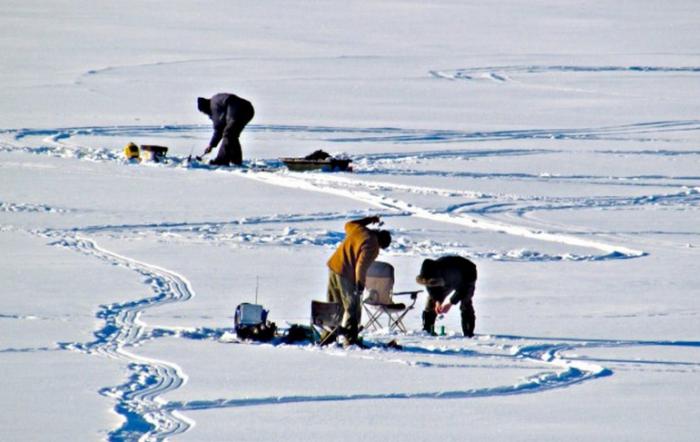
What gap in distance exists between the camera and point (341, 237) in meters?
14.8

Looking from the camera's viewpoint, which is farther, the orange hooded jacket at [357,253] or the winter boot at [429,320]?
the winter boot at [429,320]

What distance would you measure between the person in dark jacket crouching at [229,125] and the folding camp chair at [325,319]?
A: 359 inches

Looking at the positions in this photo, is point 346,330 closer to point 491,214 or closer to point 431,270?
point 431,270

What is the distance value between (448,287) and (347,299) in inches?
31.1

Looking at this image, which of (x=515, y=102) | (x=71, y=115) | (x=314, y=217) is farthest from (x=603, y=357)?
(x=515, y=102)

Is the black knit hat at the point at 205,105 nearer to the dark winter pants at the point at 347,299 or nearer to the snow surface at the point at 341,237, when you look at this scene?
the snow surface at the point at 341,237

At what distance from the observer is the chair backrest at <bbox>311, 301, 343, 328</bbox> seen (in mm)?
10320

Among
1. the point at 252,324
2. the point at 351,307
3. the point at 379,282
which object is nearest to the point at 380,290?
the point at 379,282

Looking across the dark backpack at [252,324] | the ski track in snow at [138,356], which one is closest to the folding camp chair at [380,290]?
the dark backpack at [252,324]

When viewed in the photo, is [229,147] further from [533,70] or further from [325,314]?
[533,70]

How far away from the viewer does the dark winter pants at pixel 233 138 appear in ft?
63.5

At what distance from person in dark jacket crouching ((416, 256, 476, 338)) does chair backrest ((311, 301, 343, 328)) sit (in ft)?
2.61

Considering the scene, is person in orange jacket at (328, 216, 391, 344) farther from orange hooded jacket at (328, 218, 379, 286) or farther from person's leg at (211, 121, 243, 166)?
person's leg at (211, 121, 243, 166)

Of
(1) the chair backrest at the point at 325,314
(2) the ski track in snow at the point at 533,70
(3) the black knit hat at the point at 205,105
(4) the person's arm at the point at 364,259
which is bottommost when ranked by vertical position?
(1) the chair backrest at the point at 325,314
